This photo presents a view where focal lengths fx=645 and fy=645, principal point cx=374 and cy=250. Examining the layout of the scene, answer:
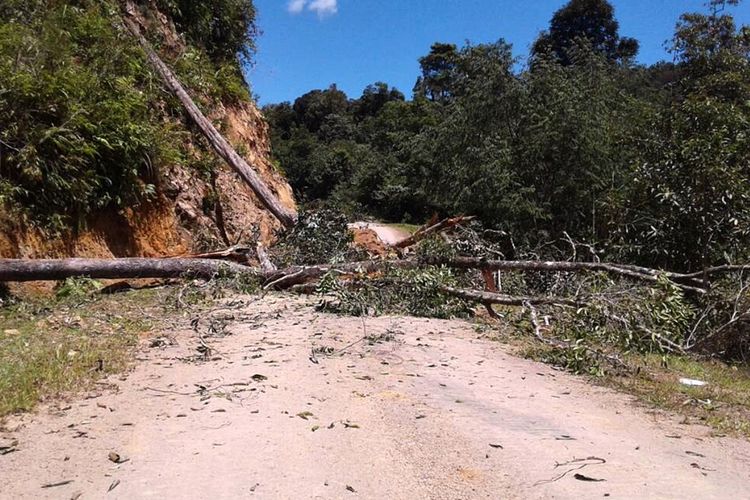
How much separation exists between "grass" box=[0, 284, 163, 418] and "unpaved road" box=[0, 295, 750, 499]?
0.24 m

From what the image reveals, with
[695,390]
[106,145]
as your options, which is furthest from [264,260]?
[695,390]

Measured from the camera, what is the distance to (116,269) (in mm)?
8727

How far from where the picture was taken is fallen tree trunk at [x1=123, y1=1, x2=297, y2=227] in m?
13.2

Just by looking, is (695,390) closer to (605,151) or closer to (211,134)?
(605,151)

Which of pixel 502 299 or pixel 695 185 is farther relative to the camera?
pixel 695 185

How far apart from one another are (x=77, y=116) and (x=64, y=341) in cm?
428

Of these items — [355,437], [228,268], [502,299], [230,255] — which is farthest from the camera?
[230,255]

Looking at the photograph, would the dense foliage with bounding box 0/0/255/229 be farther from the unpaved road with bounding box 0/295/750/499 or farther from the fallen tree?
the unpaved road with bounding box 0/295/750/499

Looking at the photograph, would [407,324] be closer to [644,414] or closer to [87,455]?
[644,414]

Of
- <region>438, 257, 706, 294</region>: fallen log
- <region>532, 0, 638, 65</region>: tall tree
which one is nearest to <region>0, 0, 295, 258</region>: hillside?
<region>438, 257, 706, 294</region>: fallen log

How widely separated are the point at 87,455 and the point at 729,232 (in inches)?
363

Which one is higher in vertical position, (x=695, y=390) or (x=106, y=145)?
(x=106, y=145)

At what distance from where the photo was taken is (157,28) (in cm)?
1435

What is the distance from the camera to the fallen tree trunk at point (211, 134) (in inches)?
518
